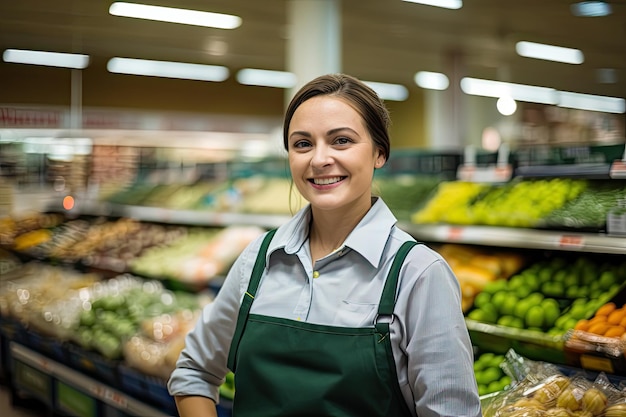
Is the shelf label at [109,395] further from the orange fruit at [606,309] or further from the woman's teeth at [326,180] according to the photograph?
the woman's teeth at [326,180]

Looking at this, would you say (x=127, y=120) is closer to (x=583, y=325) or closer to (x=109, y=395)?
(x=109, y=395)

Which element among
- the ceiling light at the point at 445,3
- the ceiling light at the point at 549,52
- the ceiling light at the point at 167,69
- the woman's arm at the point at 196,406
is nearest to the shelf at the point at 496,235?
the ceiling light at the point at 167,69

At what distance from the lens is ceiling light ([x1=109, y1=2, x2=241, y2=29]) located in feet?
15.2

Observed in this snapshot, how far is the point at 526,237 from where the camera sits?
3.00 meters

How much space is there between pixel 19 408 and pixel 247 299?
305cm

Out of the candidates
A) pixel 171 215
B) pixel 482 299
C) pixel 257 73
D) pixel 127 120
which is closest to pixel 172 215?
pixel 171 215

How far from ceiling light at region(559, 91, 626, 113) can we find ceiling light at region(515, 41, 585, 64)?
46 cm

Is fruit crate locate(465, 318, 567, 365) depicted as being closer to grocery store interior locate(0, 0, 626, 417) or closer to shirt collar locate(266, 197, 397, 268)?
grocery store interior locate(0, 0, 626, 417)

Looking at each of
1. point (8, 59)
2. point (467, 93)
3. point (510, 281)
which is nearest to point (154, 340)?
point (8, 59)

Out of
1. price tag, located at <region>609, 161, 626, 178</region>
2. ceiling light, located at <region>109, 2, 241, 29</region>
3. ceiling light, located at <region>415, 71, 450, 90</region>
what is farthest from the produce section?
ceiling light, located at <region>415, 71, 450, 90</region>

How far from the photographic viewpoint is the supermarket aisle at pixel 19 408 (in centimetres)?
409

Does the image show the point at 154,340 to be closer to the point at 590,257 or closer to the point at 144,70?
the point at 144,70

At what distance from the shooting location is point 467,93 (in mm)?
9219

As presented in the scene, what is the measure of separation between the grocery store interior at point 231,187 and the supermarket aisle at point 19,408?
0.08 ft
